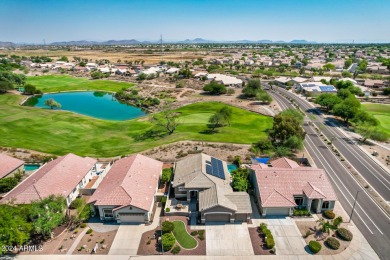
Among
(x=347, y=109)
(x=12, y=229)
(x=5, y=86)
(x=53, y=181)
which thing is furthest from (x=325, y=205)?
(x=5, y=86)

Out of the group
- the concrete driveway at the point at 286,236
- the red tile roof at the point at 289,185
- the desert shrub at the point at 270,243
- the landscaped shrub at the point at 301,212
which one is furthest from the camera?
the red tile roof at the point at 289,185

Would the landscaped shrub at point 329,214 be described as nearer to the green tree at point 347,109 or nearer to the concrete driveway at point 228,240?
the concrete driveway at point 228,240

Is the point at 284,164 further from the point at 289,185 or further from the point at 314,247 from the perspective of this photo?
the point at 314,247

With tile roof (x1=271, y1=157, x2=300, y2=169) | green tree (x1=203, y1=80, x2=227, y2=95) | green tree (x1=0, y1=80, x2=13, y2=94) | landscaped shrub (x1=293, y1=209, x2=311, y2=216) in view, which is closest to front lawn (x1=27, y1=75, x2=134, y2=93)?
green tree (x1=0, y1=80, x2=13, y2=94)

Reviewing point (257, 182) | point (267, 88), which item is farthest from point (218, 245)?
point (267, 88)

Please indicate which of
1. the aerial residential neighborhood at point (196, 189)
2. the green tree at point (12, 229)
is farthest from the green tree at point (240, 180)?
the green tree at point (12, 229)
